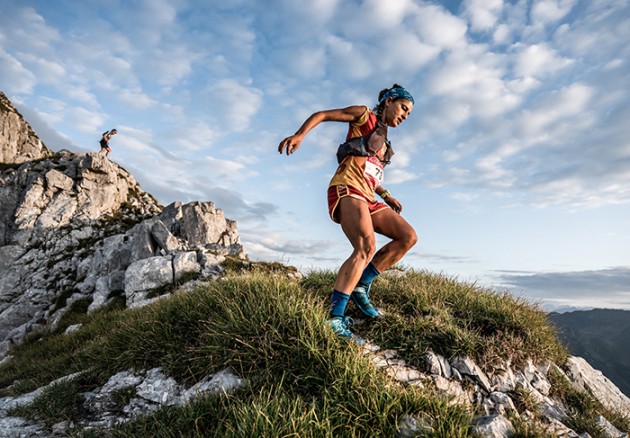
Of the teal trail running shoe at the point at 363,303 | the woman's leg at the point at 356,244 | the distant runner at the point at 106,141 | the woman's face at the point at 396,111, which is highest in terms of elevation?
the distant runner at the point at 106,141

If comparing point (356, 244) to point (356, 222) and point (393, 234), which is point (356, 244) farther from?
point (393, 234)

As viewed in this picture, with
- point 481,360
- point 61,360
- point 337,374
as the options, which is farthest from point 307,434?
point 61,360

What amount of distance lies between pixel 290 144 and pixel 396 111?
76.3 inches

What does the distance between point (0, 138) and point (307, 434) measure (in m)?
56.6

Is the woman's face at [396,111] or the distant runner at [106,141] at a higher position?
the distant runner at [106,141]

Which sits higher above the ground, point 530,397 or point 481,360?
point 481,360

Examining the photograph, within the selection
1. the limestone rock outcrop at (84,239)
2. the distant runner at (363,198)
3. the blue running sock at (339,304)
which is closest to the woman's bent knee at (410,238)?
the distant runner at (363,198)

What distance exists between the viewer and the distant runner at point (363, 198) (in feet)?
15.9

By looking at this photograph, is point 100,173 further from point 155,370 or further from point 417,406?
point 417,406

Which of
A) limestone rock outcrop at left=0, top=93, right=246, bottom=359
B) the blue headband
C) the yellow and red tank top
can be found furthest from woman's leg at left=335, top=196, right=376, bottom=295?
limestone rock outcrop at left=0, top=93, right=246, bottom=359

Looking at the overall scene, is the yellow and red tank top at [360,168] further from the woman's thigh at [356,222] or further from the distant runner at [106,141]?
the distant runner at [106,141]

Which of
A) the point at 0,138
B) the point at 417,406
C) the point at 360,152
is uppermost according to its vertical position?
the point at 0,138

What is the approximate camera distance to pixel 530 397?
4590mm

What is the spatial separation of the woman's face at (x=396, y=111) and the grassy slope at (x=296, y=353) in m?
2.99
